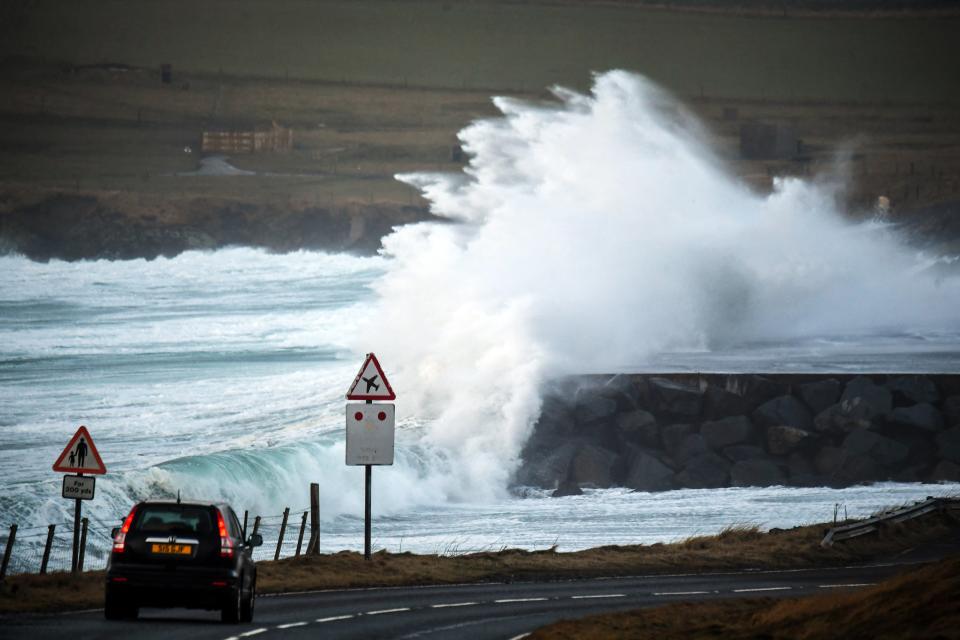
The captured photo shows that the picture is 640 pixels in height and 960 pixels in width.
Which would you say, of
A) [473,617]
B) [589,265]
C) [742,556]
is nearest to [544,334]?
[589,265]

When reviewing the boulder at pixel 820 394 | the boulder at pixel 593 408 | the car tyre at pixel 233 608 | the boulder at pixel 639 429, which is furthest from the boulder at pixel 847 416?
the car tyre at pixel 233 608

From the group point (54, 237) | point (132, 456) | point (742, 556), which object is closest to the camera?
point (742, 556)

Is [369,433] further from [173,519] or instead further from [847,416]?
[847,416]

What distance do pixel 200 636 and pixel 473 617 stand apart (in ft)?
9.86

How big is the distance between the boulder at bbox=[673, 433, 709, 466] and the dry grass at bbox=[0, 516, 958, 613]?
23.3 feet

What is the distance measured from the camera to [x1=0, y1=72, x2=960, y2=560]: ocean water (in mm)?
28250

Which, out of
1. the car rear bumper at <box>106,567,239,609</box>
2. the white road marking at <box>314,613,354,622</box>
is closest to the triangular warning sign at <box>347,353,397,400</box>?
the white road marking at <box>314,613,354,622</box>

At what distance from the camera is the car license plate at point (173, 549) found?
1298cm

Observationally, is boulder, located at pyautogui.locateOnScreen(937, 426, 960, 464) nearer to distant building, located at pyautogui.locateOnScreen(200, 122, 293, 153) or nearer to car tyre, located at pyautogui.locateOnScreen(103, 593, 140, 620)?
car tyre, located at pyautogui.locateOnScreen(103, 593, 140, 620)

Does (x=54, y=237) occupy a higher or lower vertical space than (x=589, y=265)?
higher

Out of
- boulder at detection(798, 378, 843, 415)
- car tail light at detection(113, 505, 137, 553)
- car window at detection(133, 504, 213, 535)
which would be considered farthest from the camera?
boulder at detection(798, 378, 843, 415)

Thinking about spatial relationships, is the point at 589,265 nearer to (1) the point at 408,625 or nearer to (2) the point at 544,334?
(2) the point at 544,334

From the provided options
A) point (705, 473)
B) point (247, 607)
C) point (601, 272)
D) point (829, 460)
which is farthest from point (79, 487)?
point (601, 272)

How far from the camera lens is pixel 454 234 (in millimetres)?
48344
